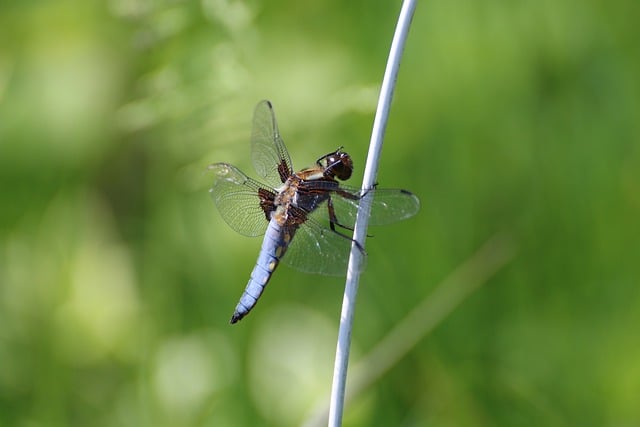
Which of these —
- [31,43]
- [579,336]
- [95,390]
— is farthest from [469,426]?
[31,43]

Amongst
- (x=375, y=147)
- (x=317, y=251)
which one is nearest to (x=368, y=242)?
(x=317, y=251)

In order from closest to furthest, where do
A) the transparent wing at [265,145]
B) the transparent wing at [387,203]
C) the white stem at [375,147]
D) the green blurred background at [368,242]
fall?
the white stem at [375,147] → the transparent wing at [387,203] → the transparent wing at [265,145] → the green blurred background at [368,242]

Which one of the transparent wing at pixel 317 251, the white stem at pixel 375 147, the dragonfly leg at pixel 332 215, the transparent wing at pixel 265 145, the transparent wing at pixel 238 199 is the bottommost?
the white stem at pixel 375 147

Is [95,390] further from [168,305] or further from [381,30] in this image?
[381,30]

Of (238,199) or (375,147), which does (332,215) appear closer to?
(238,199)

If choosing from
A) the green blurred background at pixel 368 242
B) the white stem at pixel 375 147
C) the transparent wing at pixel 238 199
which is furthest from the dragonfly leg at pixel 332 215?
the white stem at pixel 375 147

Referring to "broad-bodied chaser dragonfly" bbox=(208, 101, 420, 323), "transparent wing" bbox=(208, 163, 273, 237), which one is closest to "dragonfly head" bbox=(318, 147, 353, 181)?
"broad-bodied chaser dragonfly" bbox=(208, 101, 420, 323)

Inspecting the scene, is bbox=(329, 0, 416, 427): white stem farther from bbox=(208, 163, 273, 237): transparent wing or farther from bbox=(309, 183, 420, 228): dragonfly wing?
bbox=(208, 163, 273, 237): transparent wing

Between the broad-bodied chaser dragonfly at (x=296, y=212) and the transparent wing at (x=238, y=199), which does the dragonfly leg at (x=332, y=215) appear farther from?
the transparent wing at (x=238, y=199)
